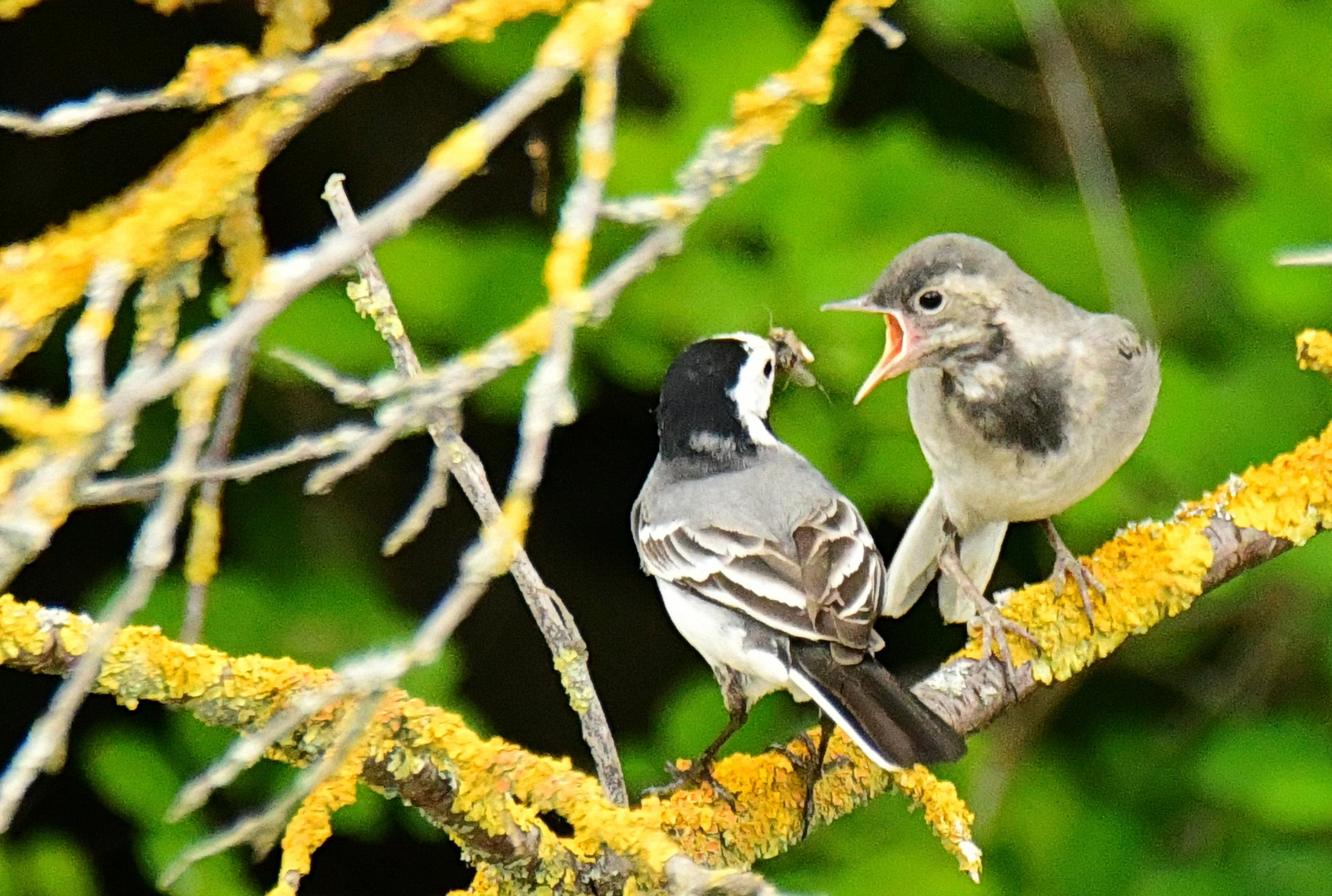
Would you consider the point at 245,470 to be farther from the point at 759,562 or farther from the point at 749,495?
the point at 749,495

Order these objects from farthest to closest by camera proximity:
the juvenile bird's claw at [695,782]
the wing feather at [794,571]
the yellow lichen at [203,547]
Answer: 1. the wing feather at [794,571]
2. the juvenile bird's claw at [695,782]
3. the yellow lichen at [203,547]

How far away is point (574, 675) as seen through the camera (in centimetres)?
207

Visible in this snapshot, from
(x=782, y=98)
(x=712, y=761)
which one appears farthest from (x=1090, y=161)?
(x=782, y=98)

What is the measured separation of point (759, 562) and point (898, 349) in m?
0.45

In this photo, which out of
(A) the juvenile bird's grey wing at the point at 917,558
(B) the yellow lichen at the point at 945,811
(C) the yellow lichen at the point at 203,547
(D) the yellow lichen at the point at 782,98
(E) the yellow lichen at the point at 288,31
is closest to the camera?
(D) the yellow lichen at the point at 782,98

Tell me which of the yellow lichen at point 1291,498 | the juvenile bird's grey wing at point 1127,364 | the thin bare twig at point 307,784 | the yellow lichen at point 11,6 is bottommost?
the yellow lichen at point 1291,498

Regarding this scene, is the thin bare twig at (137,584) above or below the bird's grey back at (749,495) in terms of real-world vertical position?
above

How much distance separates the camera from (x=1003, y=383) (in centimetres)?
298

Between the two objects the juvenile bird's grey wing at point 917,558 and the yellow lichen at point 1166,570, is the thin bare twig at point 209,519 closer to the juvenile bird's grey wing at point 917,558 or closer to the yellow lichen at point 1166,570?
the yellow lichen at point 1166,570

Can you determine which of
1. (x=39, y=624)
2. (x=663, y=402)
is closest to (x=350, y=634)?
(x=663, y=402)

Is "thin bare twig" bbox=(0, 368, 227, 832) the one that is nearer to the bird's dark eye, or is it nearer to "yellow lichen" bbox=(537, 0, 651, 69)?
"yellow lichen" bbox=(537, 0, 651, 69)

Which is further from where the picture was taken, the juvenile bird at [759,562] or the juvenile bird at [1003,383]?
the juvenile bird at [1003,383]

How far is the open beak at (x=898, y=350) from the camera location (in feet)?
9.54

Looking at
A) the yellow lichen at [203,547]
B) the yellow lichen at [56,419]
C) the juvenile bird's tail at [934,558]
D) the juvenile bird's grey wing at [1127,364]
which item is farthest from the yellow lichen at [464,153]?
the juvenile bird's tail at [934,558]
